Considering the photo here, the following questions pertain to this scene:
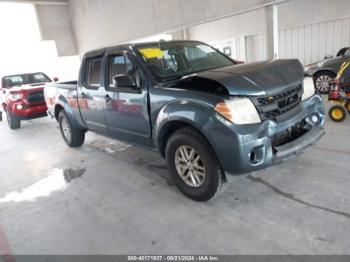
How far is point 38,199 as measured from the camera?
3229mm

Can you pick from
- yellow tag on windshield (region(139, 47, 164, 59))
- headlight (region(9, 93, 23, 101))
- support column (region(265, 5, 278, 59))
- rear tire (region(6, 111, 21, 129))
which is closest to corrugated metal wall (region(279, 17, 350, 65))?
support column (region(265, 5, 278, 59))

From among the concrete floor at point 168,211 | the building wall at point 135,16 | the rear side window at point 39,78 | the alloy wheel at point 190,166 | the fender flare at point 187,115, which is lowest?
the concrete floor at point 168,211

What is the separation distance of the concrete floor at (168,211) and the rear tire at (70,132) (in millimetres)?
986

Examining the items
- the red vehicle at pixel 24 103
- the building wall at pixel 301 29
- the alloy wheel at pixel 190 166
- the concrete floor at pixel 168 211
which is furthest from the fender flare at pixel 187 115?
the building wall at pixel 301 29

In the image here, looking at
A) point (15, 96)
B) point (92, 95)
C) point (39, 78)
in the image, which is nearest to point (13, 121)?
point (15, 96)

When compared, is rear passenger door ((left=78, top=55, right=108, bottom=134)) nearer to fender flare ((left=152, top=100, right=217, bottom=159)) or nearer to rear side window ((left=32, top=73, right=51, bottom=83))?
fender flare ((left=152, top=100, right=217, bottom=159))

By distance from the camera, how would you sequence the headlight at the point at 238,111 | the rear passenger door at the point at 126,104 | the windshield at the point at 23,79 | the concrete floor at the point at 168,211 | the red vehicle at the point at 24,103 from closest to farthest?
the concrete floor at the point at 168,211, the headlight at the point at 238,111, the rear passenger door at the point at 126,104, the red vehicle at the point at 24,103, the windshield at the point at 23,79

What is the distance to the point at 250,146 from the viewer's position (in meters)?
2.23

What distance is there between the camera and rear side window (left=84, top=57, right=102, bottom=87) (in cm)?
378

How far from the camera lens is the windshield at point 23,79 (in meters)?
8.07

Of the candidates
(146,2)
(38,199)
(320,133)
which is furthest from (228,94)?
(146,2)

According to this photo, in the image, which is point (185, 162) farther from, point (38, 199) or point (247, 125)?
point (38, 199)

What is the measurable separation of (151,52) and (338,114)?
3.51m

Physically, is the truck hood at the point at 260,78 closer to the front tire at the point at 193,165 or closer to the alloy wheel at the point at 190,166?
the front tire at the point at 193,165
